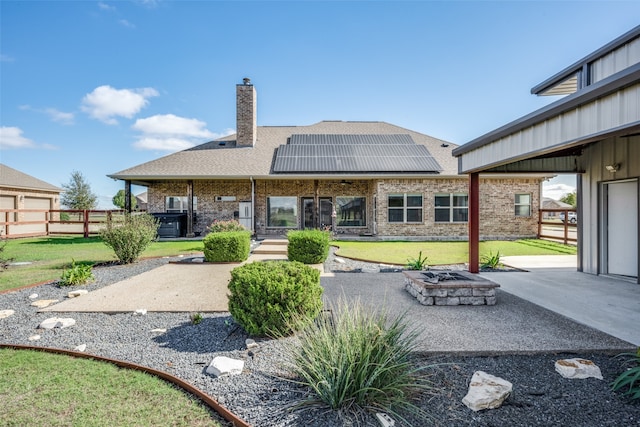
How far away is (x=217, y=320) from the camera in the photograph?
14.9 ft

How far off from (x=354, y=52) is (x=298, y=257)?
832 cm

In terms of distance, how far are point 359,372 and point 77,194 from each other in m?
37.9

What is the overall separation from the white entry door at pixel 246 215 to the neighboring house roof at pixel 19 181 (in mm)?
13724

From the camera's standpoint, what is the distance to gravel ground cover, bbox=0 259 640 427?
237 cm

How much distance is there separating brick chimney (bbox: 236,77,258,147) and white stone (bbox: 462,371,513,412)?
18.5m

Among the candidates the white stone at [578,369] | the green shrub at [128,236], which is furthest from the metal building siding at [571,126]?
the green shrub at [128,236]

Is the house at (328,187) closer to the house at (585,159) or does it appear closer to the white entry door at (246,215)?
the white entry door at (246,215)

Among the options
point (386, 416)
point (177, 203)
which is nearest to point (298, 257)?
point (386, 416)

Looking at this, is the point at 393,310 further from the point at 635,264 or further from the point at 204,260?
the point at 204,260

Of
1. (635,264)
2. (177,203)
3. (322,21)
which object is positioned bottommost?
(635,264)

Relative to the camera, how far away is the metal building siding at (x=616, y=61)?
619 centimetres

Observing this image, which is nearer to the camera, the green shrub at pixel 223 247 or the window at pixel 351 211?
the green shrub at pixel 223 247

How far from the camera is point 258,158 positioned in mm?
17938

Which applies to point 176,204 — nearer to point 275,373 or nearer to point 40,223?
point 40,223
